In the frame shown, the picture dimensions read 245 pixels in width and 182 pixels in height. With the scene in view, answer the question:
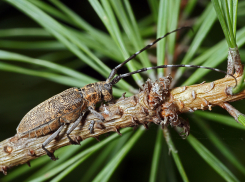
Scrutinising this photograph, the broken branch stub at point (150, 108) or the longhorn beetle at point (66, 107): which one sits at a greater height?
the longhorn beetle at point (66, 107)

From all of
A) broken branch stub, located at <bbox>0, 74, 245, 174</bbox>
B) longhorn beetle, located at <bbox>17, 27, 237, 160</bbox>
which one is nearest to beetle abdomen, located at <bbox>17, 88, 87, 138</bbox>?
longhorn beetle, located at <bbox>17, 27, 237, 160</bbox>

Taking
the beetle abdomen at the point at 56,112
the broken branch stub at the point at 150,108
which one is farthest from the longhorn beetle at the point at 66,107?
the broken branch stub at the point at 150,108

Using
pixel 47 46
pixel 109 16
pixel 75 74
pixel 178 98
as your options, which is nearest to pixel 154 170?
pixel 178 98

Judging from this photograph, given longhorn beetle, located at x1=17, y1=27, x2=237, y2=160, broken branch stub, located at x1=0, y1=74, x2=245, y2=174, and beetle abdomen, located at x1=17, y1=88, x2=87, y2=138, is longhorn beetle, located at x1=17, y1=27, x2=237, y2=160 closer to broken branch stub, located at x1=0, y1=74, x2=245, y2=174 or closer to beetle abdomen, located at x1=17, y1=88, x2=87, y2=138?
beetle abdomen, located at x1=17, y1=88, x2=87, y2=138

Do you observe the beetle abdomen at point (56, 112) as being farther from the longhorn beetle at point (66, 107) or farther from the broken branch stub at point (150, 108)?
the broken branch stub at point (150, 108)

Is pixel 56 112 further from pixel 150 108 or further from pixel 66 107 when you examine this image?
pixel 150 108

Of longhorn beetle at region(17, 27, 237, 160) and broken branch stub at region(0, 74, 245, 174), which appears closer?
broken branch stub at region(0, 74, 245, 174)
